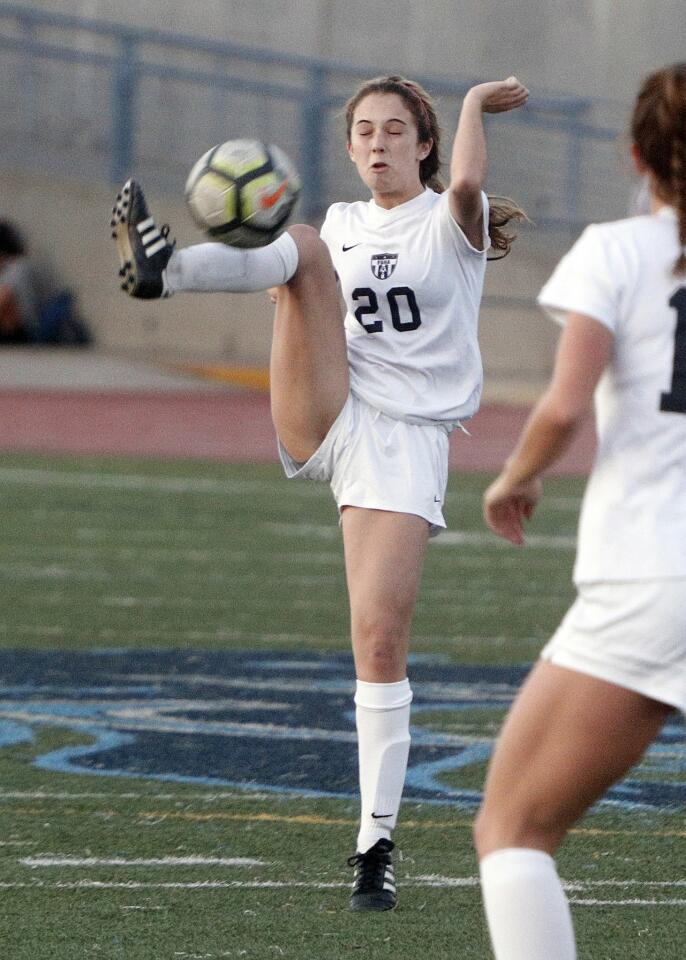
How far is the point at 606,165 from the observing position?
2103 centimetres

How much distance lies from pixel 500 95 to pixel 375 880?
1855 mm

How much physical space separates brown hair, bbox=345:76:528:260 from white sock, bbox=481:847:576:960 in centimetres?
220

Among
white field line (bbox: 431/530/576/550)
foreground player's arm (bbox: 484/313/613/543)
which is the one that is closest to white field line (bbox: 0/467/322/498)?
white field line (bbox: 431/530/576/550)

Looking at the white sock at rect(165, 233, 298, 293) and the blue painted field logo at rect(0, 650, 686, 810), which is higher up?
the white sock at rect(165, 233, 298, 293)

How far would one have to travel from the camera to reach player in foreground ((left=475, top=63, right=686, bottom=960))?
2912mm

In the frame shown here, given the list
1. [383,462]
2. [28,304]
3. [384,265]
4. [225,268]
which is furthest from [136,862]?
[28,304]

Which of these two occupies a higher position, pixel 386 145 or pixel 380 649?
pixel 386 145

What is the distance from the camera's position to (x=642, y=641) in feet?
9.54

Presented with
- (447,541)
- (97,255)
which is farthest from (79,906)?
(97,255)

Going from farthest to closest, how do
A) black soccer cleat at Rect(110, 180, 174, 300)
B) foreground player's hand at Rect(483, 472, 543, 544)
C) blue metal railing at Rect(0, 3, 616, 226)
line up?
blue metal railing at Rect(0, 3, 616, 226) < black soccer cleat at Rect(110, 180, 174, 300) < foreground player's hand at Rect(483, 472, 543, 544)

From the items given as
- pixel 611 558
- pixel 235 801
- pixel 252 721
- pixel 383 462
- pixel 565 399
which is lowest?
pixel 252 721

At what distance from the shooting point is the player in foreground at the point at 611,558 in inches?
115

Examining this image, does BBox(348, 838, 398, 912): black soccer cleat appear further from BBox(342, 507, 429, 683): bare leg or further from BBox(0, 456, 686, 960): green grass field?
BBox(342, 507, 429, 683): bare leg

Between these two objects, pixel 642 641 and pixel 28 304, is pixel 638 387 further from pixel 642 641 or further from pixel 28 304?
pixel 28 304
